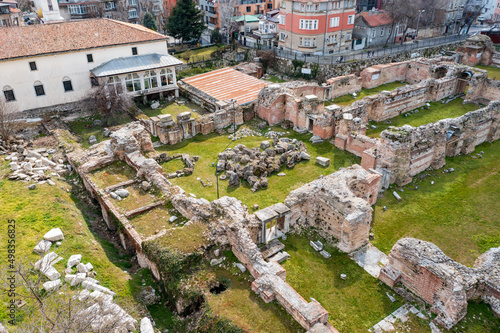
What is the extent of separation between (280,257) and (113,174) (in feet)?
33.0

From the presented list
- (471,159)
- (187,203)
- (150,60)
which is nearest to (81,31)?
(150,60)

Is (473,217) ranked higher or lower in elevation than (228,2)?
lower

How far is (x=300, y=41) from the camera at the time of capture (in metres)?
43.0

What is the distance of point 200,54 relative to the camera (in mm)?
46594

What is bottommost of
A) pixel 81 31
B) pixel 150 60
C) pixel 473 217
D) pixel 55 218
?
pixel 473 217

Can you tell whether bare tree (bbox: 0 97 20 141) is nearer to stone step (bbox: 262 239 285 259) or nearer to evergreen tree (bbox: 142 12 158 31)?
stone step (bbox: 262 239 285 259)

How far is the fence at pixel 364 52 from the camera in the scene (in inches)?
1629

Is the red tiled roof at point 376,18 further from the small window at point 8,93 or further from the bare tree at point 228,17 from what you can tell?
the small window at point 8,93

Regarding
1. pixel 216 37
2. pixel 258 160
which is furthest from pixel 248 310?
pixel 216 37

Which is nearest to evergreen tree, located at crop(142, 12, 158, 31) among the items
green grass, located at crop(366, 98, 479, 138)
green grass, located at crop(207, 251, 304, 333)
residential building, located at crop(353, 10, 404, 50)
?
residential building, located at crop(353, 10, 404, 50)

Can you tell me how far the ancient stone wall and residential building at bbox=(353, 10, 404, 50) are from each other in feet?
112

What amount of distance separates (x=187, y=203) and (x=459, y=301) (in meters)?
10.8

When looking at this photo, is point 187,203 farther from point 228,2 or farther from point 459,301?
point 228,2

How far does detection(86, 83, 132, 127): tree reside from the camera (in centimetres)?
2645
